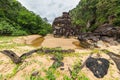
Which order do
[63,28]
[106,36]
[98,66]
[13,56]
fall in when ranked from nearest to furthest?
[98,66], [13,56], [106,36], [63,28]

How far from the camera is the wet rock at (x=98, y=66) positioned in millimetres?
20016

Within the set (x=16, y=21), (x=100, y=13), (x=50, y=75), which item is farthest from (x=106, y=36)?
(x=16, y=21)

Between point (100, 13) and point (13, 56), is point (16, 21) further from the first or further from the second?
point (13, 56)

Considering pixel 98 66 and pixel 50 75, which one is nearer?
pixel 50 75

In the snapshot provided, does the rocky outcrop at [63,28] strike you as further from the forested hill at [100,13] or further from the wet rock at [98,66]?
the wet rock at [98,66]

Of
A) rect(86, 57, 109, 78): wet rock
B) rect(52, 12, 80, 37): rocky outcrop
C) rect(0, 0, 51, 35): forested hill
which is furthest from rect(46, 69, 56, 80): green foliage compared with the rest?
rect(52, 12, 80, 37): rocky outcrop

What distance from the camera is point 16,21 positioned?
55.7 metres

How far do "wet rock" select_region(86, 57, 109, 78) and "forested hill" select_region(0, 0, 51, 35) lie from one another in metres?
30.9

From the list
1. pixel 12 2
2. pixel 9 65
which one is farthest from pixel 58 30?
pixel 9 65

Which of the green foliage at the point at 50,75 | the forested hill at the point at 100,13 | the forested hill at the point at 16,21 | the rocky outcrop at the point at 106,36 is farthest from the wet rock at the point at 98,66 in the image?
the forested hill at the point at 16,21

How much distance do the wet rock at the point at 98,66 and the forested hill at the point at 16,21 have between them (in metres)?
30.9

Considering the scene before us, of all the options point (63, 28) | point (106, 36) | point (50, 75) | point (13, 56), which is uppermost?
point (63, 28)

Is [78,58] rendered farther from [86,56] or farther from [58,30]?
A: [58,30]

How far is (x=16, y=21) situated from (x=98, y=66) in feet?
132
